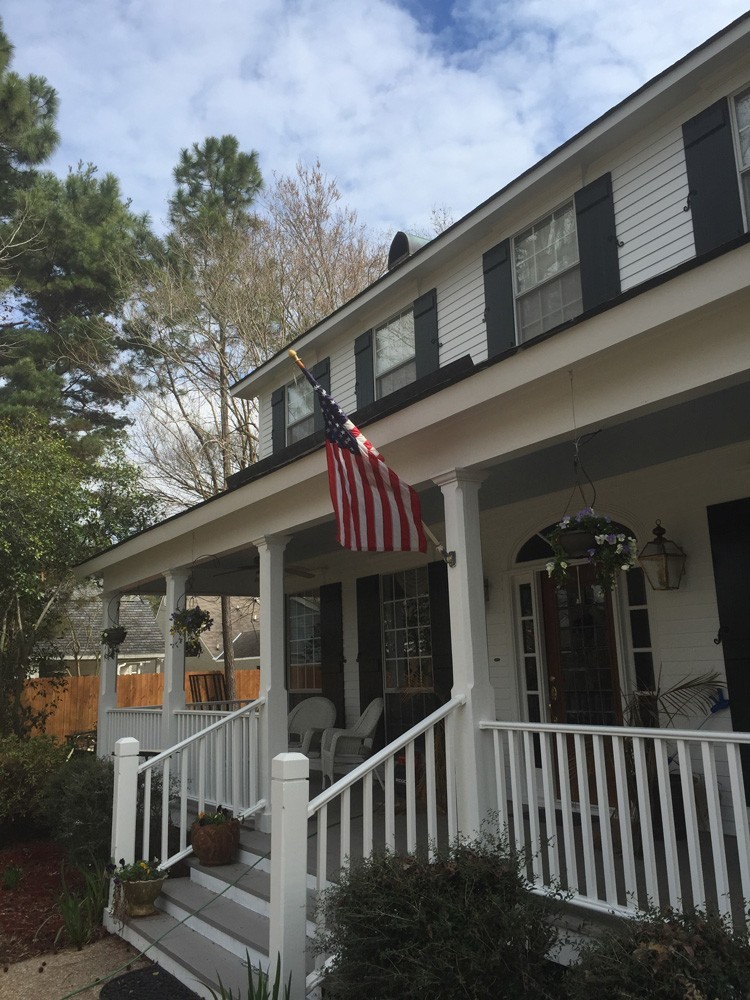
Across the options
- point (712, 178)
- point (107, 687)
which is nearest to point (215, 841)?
point (107, 687)

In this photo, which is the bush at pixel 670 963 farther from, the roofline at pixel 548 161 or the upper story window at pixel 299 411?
the upper story window at pixel 299 411

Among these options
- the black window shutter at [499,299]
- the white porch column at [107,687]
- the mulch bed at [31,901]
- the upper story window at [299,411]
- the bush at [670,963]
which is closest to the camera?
the bush at [670,963]

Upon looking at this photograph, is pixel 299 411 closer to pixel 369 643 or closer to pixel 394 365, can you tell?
pixel 394 365

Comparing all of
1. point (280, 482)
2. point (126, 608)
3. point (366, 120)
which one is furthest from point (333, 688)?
point (126, 608)

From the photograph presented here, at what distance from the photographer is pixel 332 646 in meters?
9.94

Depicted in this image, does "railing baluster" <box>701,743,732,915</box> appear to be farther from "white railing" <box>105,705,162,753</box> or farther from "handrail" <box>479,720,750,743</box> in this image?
"white railing" <box>105,705,162,753</box>

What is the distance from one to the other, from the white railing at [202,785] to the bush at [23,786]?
141cm

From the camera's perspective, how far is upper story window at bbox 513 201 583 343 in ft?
24.2

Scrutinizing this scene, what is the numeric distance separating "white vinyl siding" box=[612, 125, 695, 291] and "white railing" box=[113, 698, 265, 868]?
4.94 meters

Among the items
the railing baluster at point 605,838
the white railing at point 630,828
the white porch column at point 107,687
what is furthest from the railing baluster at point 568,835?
the white porch column at point 107,687

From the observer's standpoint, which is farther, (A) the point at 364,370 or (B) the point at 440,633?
(A) the point at 364,370

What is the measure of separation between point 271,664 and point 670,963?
4773mm

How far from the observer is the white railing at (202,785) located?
5.71 meters

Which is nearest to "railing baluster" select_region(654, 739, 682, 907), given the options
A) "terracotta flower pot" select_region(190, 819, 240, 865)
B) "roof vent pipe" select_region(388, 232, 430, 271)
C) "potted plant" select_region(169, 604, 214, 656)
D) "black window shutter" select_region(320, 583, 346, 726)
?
"terracotta flower pot" select_region(190, 819, 240, 865)
